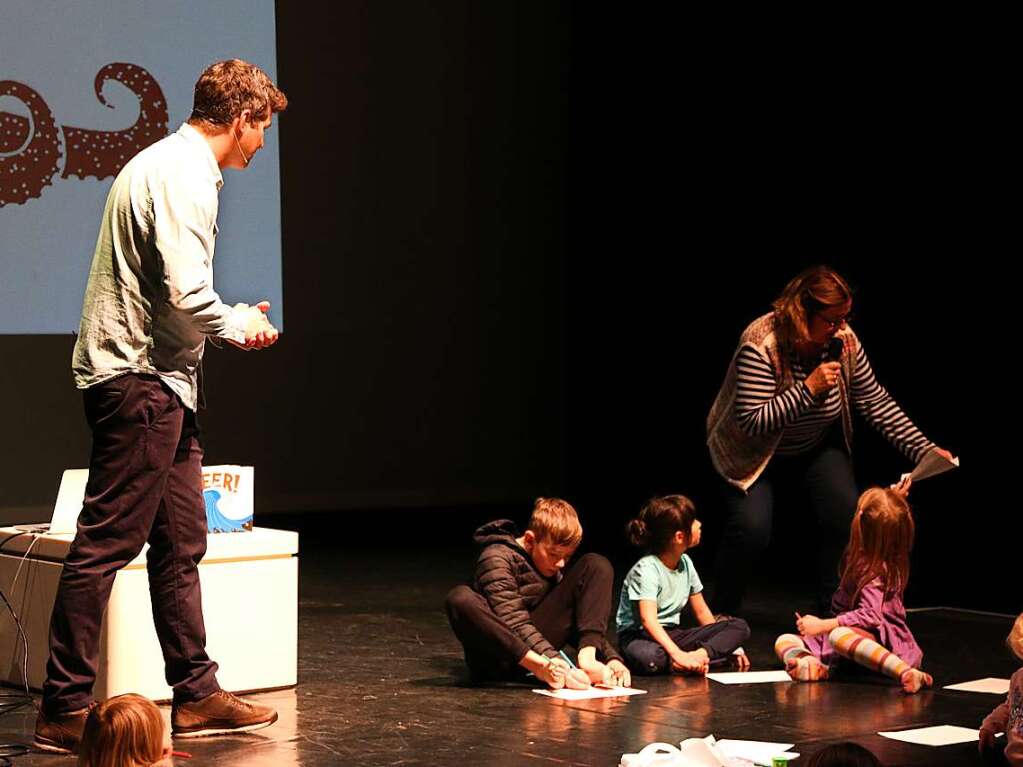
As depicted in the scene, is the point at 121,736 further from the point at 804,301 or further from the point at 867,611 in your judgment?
the point at 804,301

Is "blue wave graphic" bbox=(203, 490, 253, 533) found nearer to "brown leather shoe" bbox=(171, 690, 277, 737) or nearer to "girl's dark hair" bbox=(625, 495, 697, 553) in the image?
"brown leather shoe" bbox=(171, 690, 277, 737)

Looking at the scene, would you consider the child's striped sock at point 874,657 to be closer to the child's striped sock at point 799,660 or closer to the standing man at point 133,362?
the child's striped sock at point 799,660

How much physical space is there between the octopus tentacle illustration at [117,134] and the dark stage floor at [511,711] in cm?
223

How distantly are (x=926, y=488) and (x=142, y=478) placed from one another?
165 inches

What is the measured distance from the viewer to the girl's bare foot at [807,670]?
4.14 meters

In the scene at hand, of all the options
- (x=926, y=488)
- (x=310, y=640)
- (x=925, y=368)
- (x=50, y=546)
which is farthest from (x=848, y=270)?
(x=50, y=546)

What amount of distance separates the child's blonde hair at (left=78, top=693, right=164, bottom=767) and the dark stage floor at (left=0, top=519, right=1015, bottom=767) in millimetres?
1008

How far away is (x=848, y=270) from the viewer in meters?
6.85

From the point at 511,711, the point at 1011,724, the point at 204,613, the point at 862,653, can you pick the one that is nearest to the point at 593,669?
the point at 511,711

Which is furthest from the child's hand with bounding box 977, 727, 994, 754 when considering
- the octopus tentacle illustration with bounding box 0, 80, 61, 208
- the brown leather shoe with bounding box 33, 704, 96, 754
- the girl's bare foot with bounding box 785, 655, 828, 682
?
the octopus tentacle illustration with bounding box 0, 80, 61, 208

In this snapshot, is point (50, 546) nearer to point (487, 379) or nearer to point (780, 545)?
point (780, 545)

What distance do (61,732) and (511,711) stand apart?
41.3 inches

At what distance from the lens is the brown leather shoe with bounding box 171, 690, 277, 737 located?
3297mm

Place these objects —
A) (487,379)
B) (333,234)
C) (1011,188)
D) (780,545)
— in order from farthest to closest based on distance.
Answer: (487,379), (333,234), (780,545), (1011,188)
